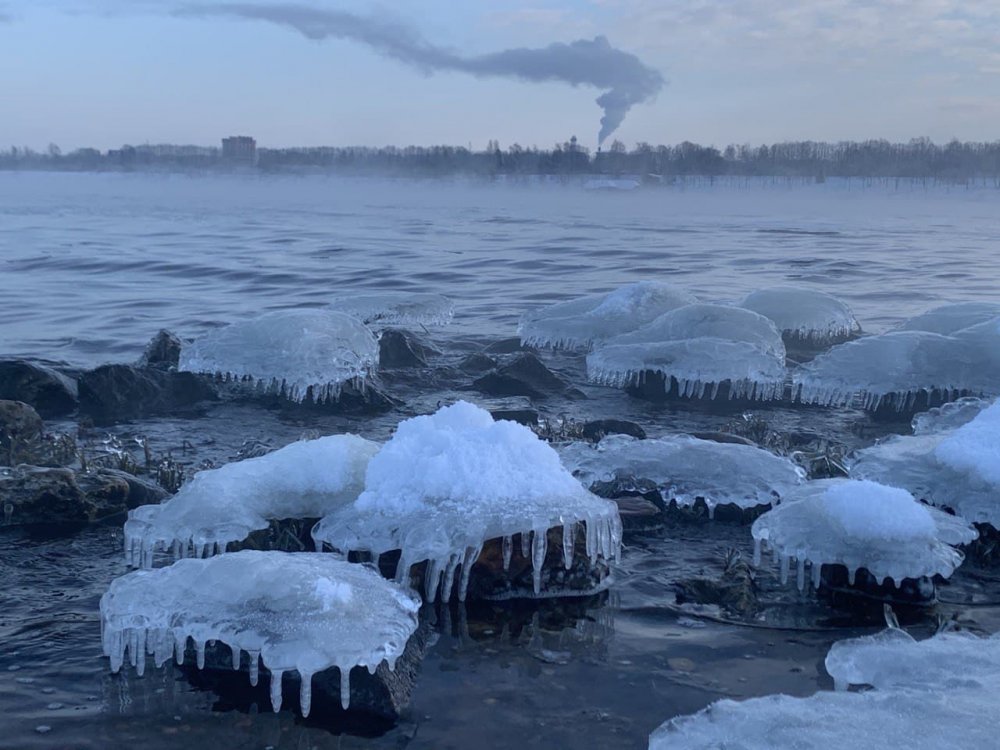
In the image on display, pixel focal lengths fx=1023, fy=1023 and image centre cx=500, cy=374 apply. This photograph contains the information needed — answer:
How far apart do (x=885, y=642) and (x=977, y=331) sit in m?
7.71

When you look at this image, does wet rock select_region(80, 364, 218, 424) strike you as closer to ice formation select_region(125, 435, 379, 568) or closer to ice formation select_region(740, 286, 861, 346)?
ice formation select_region(125, 435, 379, 568)

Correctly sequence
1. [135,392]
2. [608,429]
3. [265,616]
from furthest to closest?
1. [135,392]
2. [608,429]
3. [265,616]

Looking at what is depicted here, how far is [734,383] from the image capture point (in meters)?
11.5

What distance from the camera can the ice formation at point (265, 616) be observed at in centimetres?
441

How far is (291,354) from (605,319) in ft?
17.7

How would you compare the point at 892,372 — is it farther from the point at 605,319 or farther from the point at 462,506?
the point at 462,506

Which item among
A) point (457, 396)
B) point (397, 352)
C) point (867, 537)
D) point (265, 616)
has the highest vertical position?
point (867, 537)

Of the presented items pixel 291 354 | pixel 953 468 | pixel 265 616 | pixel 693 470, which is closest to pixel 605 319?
pixel 291 354

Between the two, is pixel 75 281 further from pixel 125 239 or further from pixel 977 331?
pixel 977 331

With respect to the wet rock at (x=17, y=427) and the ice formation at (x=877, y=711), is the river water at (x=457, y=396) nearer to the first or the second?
the ice formation at (x=877, y=711)

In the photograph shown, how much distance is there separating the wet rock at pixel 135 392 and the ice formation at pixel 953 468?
6.91 metres

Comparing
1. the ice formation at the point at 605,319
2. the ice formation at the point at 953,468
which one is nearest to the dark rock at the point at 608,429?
the ice formation at the point at 953,468

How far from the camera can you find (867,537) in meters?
5.82

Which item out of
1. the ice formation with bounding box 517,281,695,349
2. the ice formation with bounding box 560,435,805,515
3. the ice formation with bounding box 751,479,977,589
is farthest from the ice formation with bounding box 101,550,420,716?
the ice formation with bounding box 517,281,695,349
